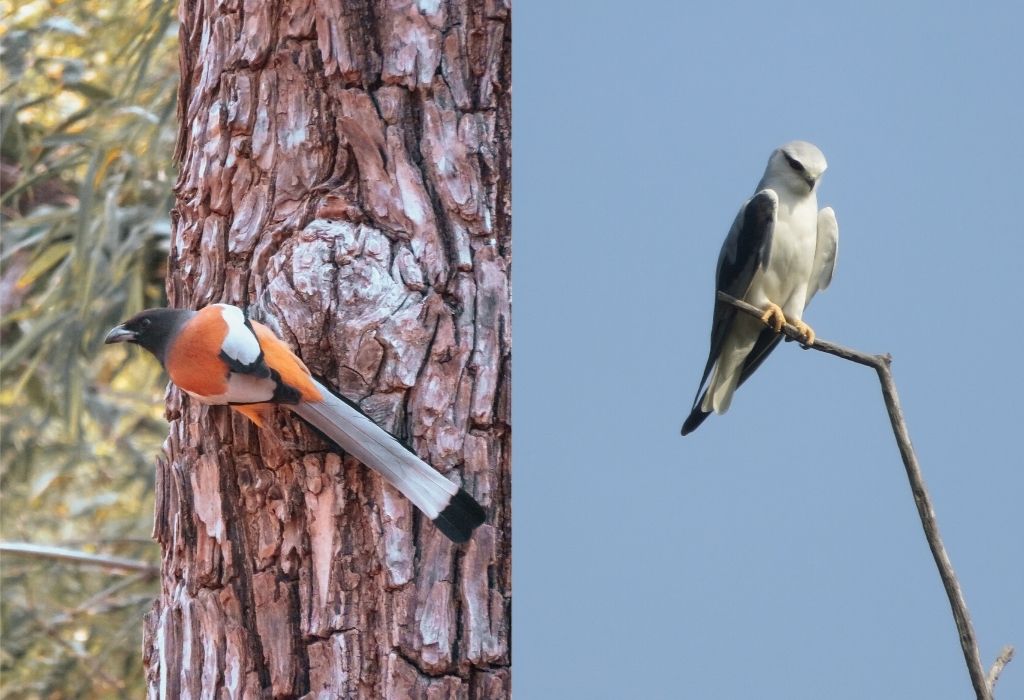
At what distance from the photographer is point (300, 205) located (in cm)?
119

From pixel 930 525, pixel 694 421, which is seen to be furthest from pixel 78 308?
pixel 930 525

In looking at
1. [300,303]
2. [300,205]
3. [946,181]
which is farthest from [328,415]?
[946,181]

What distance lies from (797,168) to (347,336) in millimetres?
440

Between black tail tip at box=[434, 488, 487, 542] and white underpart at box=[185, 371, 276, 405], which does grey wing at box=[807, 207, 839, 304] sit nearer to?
black tail tip at box=[434, 488, 487, 542]

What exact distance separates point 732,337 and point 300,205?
441mm

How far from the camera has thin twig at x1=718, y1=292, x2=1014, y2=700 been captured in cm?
100

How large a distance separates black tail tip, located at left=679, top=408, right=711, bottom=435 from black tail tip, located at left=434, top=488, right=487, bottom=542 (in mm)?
207

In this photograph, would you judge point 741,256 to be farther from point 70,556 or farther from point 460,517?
point 70,556

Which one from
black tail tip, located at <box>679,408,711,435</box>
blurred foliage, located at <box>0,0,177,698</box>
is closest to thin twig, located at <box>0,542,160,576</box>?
blurred foliage, located at <box>0,0,177,698</box>

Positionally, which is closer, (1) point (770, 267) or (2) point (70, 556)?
(1) point (770, 267)

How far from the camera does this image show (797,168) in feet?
3.48

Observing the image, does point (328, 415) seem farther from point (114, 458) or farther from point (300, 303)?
point (114, 458)

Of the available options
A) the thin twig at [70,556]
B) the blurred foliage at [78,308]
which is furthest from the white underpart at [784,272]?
the blurred foliage at [78,308]

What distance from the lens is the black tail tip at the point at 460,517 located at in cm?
112
